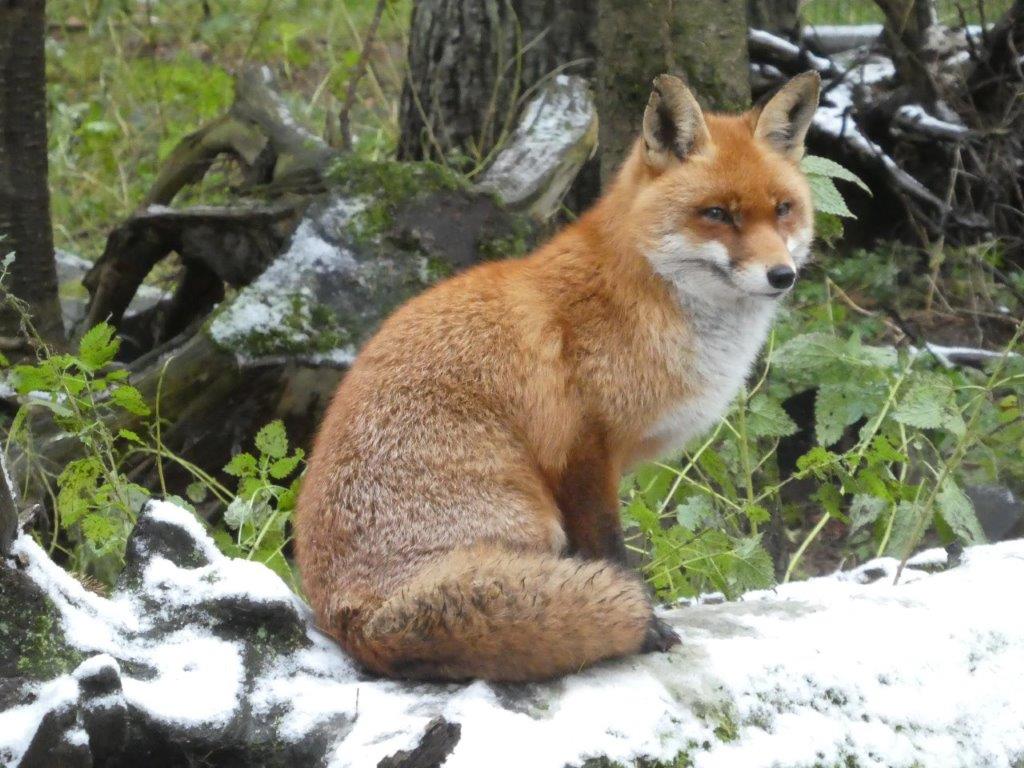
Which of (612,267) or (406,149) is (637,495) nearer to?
(612,267)

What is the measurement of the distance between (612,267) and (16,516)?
5.70 feet

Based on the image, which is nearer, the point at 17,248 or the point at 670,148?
the point at 670,148

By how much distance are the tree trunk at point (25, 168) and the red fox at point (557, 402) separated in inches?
89.1

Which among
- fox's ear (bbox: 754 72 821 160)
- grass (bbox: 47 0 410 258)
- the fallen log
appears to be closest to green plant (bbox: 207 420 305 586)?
the fallen log

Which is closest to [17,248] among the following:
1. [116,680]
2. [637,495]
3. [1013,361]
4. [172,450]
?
[172,450]

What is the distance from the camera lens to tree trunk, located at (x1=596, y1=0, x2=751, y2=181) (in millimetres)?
4484

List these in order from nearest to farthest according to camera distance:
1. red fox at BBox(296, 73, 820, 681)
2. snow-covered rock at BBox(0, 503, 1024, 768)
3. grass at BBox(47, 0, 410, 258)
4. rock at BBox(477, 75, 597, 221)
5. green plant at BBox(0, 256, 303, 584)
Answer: snow-covered rock at BBox(0, 503, 1024, 768) → red fox at BBox(296, 73, 820, 681) → green plant at BBox(0, 256, 303, 584) → rock at BBox(477, 75, 597, 221) → grass at BBox(47, 0, 410, 258)

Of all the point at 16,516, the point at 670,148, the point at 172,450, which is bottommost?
the point at 172,450

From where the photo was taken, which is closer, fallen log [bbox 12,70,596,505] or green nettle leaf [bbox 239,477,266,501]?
green nettle leaf [bbox 239,477,266,501]

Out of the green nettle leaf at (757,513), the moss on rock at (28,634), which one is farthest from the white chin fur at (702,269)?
the moss on rock at (28,634)

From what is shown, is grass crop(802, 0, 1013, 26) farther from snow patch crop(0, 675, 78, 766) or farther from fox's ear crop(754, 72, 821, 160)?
snow patch crop(0, 675, 78, 766)

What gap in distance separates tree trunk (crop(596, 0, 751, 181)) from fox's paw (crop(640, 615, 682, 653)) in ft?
7.31

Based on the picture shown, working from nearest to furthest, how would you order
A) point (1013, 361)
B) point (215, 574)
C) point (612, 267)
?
point (215, 574)
point (612, 267)
point (1013, 361)

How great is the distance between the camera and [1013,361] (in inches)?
211
